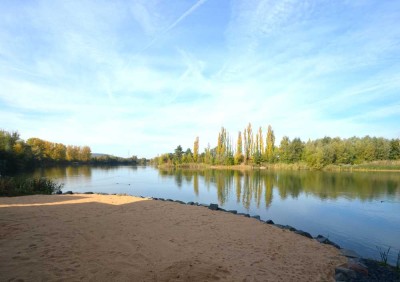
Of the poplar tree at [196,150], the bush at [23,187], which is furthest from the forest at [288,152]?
the bush at [23,187]

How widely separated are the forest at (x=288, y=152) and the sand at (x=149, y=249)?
144 ft

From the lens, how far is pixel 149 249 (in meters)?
5.12

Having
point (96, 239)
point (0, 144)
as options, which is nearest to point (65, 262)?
point (96, 239)

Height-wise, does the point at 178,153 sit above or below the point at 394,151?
above

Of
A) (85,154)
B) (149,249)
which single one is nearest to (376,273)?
(149,249)

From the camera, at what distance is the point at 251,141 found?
201 ft

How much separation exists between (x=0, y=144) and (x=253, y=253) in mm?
40077

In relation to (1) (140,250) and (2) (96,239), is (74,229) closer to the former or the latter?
(2) (96,239)

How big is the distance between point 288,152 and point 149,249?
52836 millimetres

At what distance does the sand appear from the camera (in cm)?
398

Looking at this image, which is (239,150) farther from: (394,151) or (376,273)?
(376,273)

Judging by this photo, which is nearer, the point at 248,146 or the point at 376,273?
the point at 376,273

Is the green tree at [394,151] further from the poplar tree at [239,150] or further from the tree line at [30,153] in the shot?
the tree line at [30,153]

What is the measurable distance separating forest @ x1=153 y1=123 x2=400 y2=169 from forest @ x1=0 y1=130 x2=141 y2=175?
24.8m
